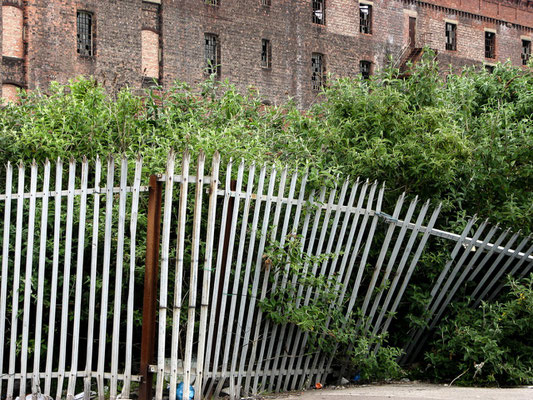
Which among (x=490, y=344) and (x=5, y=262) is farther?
(x=490, y=344)

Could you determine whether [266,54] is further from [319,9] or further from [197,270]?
[197,270]

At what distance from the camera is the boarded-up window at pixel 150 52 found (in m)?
27.3

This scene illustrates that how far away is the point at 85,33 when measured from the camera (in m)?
26.3

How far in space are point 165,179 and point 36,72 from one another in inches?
810

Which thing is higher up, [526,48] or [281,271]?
[526,48]

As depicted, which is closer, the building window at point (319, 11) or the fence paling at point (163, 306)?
the fence paling at point (163, 306)

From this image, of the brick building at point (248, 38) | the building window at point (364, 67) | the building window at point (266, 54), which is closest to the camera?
the brick building at point (248, 38)

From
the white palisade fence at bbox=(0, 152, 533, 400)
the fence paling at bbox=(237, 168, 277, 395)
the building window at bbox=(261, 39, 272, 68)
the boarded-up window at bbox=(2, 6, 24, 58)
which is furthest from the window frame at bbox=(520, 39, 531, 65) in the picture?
the fence paling at bbox=(237, 168, 277, 395)

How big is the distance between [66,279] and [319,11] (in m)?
28.5

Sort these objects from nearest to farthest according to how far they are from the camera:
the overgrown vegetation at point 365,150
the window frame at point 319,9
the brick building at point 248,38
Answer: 1. the overgrown vegetation at point 365,150
2. the brick building at point 248,38
3. the window frame at point 319,9

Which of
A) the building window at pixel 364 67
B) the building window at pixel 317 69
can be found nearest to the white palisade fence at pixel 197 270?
the building window at pixel 317 69

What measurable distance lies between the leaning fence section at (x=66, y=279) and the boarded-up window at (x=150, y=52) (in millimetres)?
21384

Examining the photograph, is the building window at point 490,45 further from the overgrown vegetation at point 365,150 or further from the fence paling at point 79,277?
the fence paling at point 79,277

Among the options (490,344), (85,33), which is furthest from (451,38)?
(490,344)
